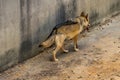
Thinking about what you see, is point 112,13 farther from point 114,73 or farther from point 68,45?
point 114,73

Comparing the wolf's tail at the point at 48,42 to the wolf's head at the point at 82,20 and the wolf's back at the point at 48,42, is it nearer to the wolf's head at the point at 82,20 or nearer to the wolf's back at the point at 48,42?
the wolf's back at the point at 48,42

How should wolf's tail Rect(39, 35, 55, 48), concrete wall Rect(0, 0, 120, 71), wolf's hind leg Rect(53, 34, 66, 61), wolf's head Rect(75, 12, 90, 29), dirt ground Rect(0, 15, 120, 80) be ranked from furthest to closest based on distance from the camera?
wolf's head Rect(75, 12, 90, 29), wolf's hind leg Rect(53, 34, 66, 61), wolf's tail Rect(39, 35, 55, 48), concrete wall Rect(0, 0, 120, 71), dirt ground Rect(0, 15, 120, 80)

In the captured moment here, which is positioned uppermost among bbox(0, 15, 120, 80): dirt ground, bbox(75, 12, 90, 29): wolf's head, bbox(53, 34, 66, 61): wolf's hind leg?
bbox(75, 12, 90, 29): wolf's head

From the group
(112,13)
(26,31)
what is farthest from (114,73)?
(112,13)

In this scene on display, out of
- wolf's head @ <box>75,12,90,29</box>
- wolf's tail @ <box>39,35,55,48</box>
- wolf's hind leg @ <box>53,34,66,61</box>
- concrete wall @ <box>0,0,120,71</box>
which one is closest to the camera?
concrete wall @ <box>0,0,120,71</box>

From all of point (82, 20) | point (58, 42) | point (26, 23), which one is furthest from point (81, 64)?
Result: point (26, 23)

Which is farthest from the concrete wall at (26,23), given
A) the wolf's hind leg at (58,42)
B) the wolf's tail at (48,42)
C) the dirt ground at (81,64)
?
the wolf's hind leg at (58,42)

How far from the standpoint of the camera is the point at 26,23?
356 inches

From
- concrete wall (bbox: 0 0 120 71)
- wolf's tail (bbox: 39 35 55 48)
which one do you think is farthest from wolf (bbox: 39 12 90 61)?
concrete wall (bbox: 0 0 120 71)

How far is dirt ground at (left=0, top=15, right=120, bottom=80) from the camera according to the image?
8.32m

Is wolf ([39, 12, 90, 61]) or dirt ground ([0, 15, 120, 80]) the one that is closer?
dirt ground ([0, 15, 120, 80])

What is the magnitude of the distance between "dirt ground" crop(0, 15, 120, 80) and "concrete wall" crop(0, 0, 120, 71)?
29 centimetres

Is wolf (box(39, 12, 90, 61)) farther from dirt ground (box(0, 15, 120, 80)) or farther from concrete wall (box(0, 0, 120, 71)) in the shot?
concrete wall (box(0, 0, 120, 71))

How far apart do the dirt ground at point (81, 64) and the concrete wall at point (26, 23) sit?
11.3 inches
